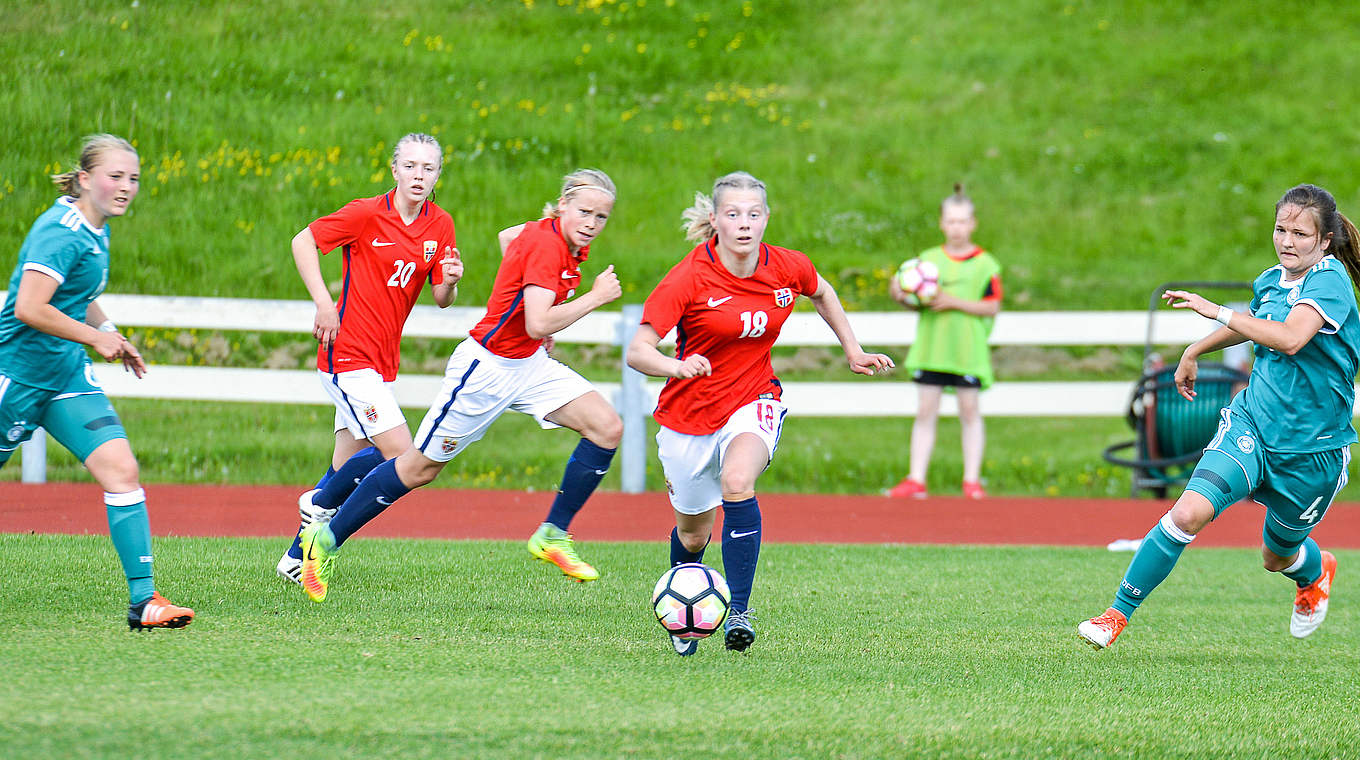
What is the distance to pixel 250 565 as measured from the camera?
6.40 m

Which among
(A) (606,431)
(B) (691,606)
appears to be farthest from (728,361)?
(A) (606,431)

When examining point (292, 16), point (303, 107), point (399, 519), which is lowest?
point (399, 519)

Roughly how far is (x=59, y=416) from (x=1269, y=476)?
4.48 meters

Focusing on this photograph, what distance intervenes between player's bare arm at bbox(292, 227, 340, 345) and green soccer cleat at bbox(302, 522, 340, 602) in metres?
0.86

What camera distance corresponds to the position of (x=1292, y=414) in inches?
197

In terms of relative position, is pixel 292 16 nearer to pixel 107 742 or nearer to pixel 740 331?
pixel 740 331

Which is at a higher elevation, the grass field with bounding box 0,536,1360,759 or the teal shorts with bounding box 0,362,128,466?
the teal shorts with bounding box 0,362,128,466

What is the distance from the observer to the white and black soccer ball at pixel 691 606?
459 cm

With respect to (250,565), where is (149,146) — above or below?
above

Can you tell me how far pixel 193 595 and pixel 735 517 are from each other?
2330mm

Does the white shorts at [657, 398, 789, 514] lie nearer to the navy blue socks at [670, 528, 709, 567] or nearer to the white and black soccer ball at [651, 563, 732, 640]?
the navy blue socks at [670, 528, 709, 567]

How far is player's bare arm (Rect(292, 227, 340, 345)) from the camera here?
5867mm

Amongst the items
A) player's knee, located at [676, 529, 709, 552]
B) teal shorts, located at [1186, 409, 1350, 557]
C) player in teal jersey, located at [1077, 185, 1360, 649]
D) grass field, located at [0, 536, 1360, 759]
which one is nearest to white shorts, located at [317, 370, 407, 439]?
grass field, located at [0, 536, 1360, 759]

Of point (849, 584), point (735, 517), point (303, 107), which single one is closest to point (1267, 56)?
point (303, 107)
